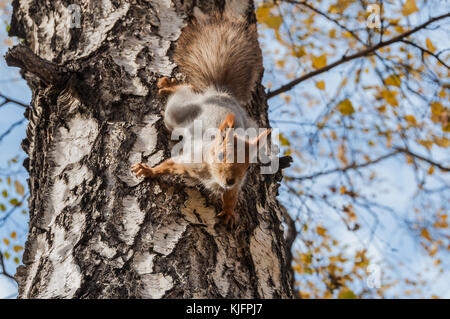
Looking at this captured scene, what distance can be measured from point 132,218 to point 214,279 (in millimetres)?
310

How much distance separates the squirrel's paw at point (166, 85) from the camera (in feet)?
5.80

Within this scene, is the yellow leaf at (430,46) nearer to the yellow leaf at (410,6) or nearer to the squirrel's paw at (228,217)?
the yellow leaf at (410,6)

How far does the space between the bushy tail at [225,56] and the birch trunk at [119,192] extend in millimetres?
112

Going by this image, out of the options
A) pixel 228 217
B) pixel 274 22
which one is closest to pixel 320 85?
pixel 274 22

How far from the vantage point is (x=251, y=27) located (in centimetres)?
218

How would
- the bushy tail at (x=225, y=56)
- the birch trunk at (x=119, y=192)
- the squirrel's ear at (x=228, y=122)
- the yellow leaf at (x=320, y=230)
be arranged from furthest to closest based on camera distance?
the yellow leaf at (x=320, y=230)
the bushy tail at (x=225, y=56)
the squirrel's ear at (x=228, y=122)
the birch trunk at (x=119, y=192)

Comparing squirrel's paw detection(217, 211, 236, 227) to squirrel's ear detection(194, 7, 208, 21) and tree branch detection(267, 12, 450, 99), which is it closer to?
squirrel's ear detection(194, 7, 208, 21)

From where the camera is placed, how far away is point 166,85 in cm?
180

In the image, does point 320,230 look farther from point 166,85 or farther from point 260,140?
point 166,85

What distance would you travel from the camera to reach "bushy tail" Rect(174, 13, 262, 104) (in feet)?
6.68

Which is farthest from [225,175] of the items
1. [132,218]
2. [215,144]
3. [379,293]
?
[379,293]

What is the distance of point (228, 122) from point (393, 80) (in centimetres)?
183

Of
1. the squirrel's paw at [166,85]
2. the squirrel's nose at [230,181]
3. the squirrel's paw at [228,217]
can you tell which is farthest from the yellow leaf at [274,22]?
the squirrel's paw at [228,217]
